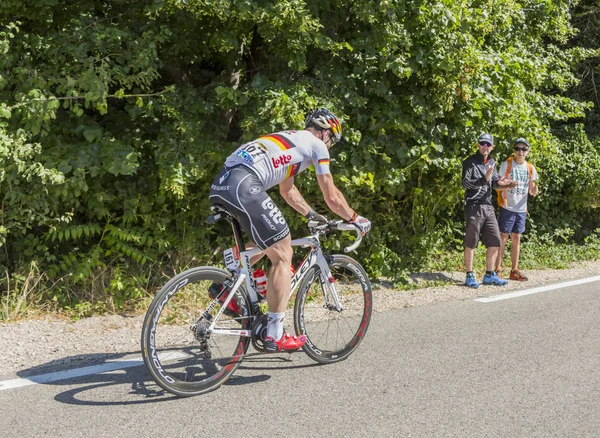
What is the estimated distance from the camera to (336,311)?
5.55 metres

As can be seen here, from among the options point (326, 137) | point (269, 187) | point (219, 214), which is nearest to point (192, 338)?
point (219, 214)

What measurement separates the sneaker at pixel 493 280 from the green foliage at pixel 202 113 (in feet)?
3.16

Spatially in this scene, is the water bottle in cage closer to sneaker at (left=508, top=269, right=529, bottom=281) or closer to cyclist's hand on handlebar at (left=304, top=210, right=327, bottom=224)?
cyclist's hand on handlebar at (left=304, top=210, right=327, bottom=224)

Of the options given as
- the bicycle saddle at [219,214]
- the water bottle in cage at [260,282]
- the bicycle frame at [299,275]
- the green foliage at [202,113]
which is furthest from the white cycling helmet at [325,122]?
the green foliage at [202,113]

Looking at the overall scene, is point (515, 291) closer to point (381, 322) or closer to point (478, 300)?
point (478, 300)

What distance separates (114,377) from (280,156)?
6.49 feet

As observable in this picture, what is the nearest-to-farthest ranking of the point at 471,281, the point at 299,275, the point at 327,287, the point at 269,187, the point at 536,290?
the point at 269,187
the point at 299,275
the point at 327,287
the point at 536,290
the point at 471,281

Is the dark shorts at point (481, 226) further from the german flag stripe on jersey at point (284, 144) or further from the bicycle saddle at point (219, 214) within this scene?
the bicycle saddle at point (219, 214)

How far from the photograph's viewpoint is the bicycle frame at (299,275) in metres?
4.75

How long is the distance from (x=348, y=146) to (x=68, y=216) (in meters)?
3.39

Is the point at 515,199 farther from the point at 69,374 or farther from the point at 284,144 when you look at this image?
the point at 69,374

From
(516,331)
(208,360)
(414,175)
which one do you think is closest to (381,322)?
(516,331)

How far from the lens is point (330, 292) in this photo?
18.0 ft

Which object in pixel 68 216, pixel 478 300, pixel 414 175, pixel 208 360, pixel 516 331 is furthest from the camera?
pixel 414 175
